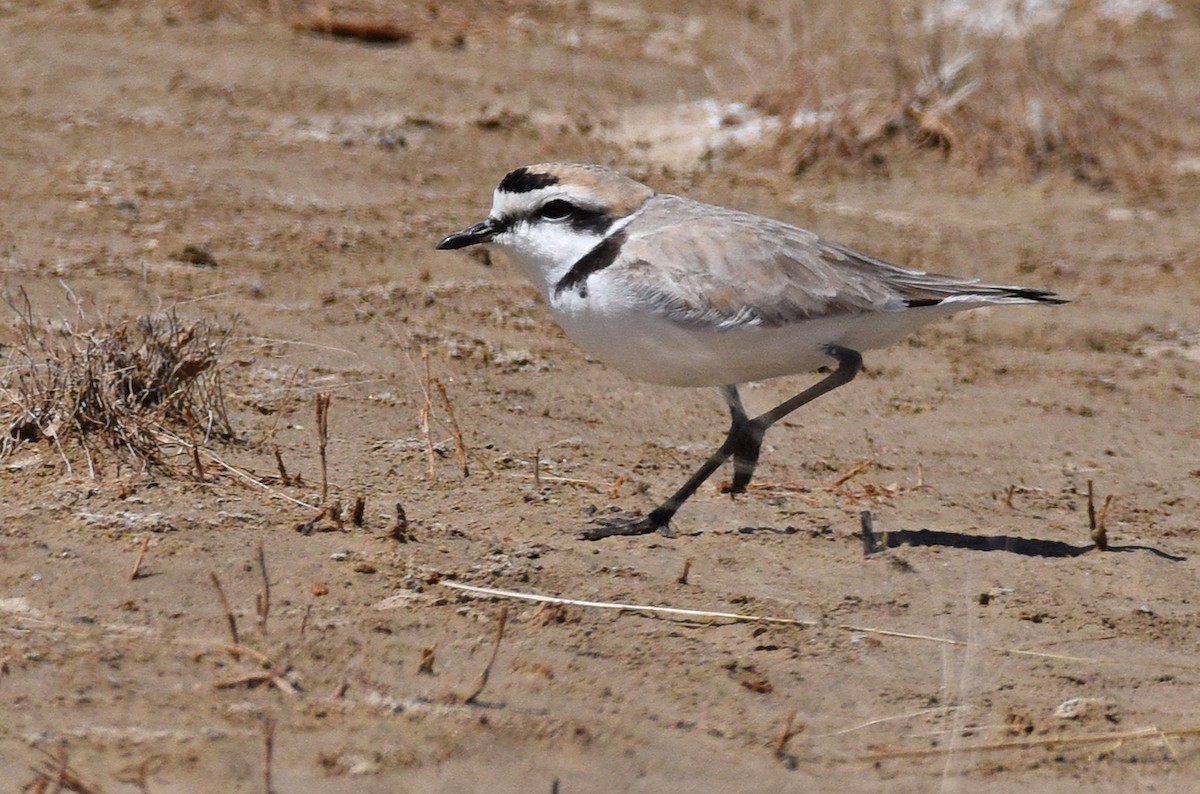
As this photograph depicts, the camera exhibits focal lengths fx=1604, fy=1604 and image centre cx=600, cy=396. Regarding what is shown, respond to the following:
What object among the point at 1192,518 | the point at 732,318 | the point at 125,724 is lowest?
the point at 1192,518

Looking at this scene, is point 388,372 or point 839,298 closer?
point 839,298

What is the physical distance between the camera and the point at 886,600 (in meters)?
4.46

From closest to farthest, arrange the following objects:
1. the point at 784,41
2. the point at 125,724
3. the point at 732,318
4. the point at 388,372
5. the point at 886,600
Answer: the point at 125,724 < the point at 886,600 < the point at 732,318 < the point at 388,372 < the point at 784,41

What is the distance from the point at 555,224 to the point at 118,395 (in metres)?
1.43

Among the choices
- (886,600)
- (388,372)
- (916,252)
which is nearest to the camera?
(886,600)

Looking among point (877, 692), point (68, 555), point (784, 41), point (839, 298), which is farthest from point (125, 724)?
point (784, 41)

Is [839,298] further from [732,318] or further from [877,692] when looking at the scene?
[877,692]

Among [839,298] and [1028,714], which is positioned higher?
[839,298]

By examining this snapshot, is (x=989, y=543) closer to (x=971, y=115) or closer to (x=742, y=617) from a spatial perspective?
(x=742, y=617)

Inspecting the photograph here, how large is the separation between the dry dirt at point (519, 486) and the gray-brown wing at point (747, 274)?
27.2 inches

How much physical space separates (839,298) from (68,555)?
237 cm

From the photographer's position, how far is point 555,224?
16.5ft

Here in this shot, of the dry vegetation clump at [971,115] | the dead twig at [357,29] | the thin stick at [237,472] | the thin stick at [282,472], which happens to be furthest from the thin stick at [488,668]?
the dead twig at [357,29]

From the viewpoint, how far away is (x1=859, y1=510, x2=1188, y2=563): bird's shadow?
15.9 feet
